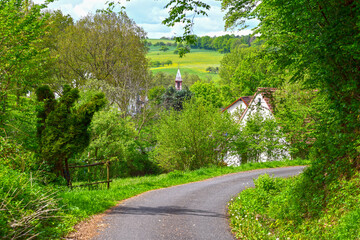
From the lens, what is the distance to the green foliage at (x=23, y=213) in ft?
20.1

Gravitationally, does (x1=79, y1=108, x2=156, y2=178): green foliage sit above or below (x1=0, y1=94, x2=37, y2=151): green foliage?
below

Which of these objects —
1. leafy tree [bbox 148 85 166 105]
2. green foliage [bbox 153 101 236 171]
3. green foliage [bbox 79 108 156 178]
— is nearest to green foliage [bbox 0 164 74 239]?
green foliage [bbox 153 101 236 171]

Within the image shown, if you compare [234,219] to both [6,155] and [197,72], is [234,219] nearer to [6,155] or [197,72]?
Result: [6,155]

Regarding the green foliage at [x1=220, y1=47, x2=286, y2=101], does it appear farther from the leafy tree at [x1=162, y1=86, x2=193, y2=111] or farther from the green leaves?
the green leaves

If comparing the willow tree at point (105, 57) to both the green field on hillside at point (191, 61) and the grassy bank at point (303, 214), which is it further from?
the green field on hillside at point (191, 61)

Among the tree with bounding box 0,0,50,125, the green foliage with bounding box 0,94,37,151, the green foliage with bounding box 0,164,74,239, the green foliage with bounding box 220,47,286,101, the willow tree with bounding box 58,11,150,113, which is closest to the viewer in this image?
the green foliage with bounding box 0,164,74,239

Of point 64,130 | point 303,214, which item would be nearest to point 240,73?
point 64,130

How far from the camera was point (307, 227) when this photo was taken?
696cm

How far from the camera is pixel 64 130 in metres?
10.9

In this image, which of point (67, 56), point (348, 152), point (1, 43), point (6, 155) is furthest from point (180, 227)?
point (67, 56)

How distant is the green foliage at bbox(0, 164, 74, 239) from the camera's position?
241 inches

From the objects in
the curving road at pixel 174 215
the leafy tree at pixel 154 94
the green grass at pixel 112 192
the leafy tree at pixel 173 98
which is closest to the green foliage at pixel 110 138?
the leafy tree at pixel 154 94

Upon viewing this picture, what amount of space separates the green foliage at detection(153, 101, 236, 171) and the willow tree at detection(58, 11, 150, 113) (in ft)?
33.3

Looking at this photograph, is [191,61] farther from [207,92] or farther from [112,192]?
[112,192]
